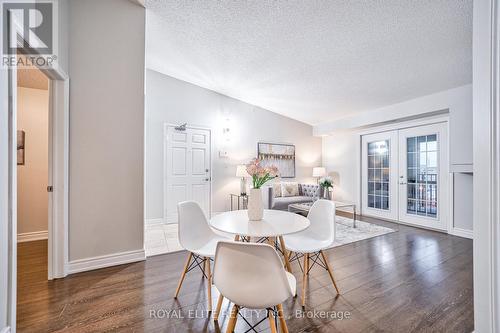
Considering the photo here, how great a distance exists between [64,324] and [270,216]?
5.61ft

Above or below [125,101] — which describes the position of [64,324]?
below

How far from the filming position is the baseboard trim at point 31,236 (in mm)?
3230

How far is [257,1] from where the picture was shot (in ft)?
7.55

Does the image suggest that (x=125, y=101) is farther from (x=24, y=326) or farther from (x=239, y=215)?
(x=24, y=326)

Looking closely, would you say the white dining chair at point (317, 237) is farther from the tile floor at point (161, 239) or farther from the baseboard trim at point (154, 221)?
the baseboard trim at point (154, 221)

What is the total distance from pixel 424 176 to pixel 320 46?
3.31m

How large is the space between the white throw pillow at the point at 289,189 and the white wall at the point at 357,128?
1316 mm

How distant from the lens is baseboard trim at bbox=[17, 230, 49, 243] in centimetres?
323

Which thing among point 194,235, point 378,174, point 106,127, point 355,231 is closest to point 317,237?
point 194,235

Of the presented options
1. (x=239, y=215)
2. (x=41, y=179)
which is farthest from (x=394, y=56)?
(x=41, y=179)

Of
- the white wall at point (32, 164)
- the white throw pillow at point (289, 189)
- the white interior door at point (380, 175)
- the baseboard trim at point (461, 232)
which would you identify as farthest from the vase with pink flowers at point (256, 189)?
the white interior door at point (380, 175)

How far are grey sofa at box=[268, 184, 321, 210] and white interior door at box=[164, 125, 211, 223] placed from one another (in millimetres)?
1419

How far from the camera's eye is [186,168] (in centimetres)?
465

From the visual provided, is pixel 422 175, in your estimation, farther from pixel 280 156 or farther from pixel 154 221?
pixel 154 221
